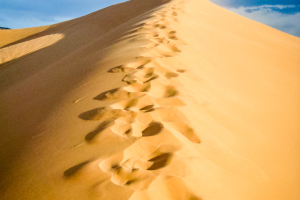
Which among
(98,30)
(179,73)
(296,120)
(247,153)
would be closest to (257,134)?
(247,153)

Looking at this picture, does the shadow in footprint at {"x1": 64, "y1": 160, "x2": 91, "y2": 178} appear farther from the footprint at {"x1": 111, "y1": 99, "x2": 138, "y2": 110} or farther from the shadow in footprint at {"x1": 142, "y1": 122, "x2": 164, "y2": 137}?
the footprint at {"x1": 111, "y1": 99, "x2": 138, "y2": 110}

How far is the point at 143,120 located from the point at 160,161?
1.39ft

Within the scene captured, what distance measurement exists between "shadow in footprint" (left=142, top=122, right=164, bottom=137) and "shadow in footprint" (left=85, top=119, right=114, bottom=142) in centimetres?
27

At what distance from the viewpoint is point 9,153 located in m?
1.52

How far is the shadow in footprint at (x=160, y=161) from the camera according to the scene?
125 centimetres

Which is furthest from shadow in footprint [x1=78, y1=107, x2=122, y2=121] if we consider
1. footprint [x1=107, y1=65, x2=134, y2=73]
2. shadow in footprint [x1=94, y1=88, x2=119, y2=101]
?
footprint [x1=107, y1=65, x2=134, y2=73]

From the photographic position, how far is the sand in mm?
1180

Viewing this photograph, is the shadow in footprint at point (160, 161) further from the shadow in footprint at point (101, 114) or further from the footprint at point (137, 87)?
the footprint at point (137, 87)

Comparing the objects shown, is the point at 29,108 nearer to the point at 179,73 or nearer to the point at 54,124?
the point at 54,124

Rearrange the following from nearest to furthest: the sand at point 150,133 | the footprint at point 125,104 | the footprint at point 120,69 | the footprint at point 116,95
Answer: the sand at point 150,133
the footprint at point 125,104
the footprint at point 116,95
the footprint at point 120,69

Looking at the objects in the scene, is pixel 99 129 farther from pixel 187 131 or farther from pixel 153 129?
pixel 187 131

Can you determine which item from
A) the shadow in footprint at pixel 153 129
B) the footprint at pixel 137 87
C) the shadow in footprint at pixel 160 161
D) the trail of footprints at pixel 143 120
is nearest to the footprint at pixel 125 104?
the trail of footprints at pixel 143 120

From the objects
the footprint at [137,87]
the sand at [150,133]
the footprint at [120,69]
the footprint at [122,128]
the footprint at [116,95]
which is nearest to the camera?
the sand at [150,133]

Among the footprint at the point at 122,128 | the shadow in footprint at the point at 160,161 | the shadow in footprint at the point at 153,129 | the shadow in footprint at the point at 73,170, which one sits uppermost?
the footprint at the point at 122,128
